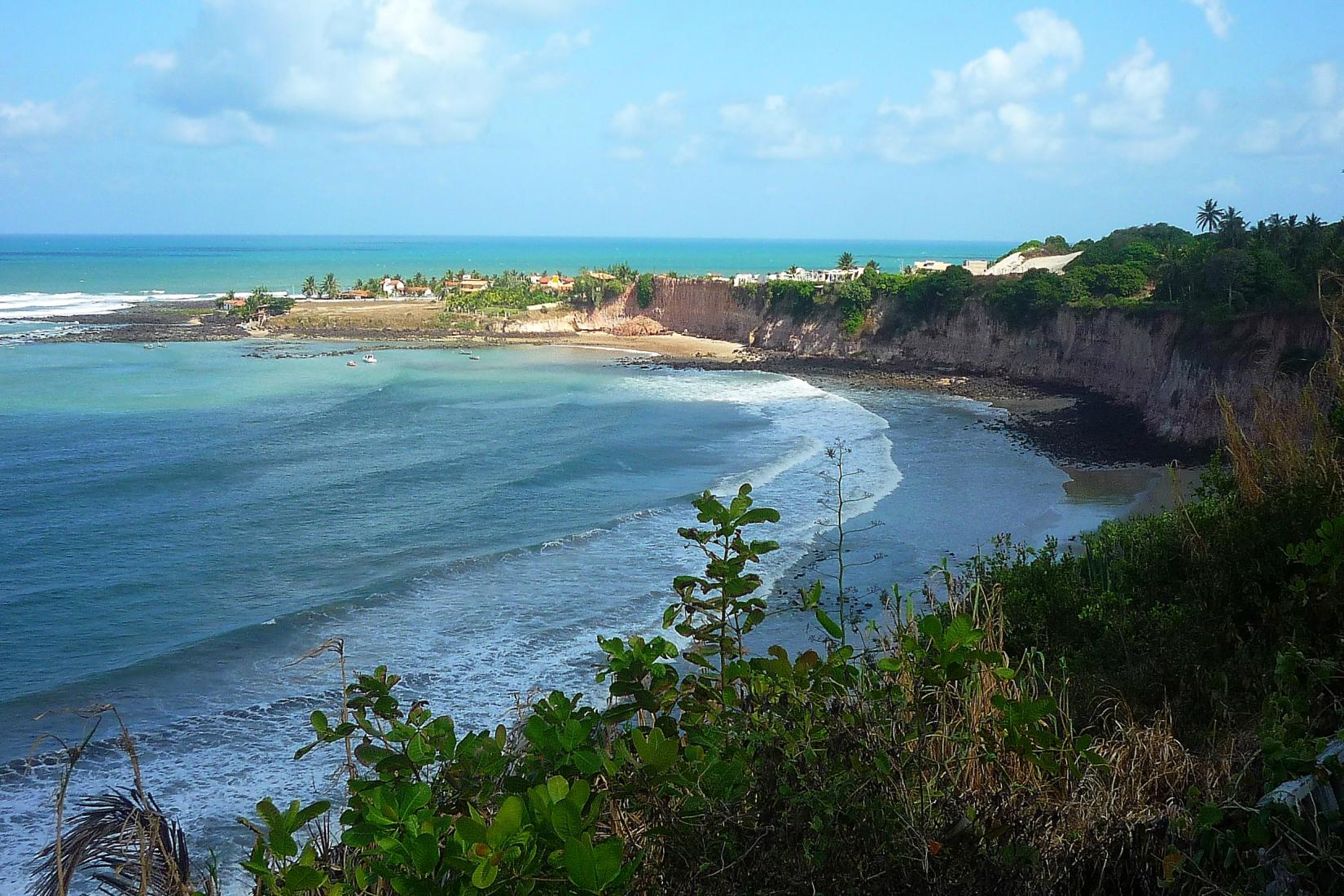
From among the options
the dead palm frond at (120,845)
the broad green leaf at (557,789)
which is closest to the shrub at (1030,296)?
the dead palm frond at (120,845)

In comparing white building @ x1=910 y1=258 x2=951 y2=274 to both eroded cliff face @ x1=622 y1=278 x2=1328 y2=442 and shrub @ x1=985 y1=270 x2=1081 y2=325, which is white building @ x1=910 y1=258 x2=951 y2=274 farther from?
shrub @ x1=985 y1=270 x2=1081 y2=325

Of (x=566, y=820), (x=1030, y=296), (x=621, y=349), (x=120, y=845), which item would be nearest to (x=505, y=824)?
(x=566, y=820)

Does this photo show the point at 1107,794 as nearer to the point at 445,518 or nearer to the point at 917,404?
the point at 445,518

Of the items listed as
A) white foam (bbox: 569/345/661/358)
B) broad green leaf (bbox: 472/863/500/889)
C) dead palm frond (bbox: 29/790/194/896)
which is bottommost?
white foam (bbox: 569/345/661/358)

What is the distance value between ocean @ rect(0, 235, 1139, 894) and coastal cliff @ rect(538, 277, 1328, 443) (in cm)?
629

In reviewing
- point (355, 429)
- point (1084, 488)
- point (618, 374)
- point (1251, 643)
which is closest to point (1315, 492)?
point (1251, 643)

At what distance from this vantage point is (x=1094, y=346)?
48.6 m

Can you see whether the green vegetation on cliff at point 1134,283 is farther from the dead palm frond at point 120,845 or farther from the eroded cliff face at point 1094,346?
the dead palm frond at point 120,845

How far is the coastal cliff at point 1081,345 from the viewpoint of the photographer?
33969mm

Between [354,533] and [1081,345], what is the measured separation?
38.3 m

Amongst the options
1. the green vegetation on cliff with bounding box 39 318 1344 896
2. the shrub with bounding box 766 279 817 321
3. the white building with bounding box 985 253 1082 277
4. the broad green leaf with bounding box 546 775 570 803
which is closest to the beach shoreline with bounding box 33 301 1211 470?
the shrub with bounding box 766 279 817 321

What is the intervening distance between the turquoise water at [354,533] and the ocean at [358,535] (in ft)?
0.28

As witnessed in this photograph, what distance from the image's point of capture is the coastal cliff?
111 feet

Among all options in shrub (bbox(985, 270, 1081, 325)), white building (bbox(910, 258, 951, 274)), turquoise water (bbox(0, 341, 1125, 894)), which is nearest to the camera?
turquoise water (bbox(0, 341, 1125, 894))
